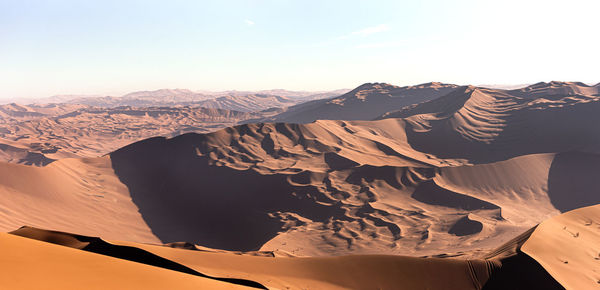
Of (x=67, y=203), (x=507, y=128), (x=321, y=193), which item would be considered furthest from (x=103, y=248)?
(x=507, y=128)

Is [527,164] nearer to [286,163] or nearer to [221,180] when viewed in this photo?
[286,163]

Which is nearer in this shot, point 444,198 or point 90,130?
point 444,198

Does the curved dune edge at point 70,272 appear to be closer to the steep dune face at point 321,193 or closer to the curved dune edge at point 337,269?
the curved dune edge at point 337,269

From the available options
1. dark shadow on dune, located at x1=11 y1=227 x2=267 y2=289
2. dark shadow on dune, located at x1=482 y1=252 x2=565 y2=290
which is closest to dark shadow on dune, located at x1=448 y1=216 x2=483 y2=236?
dark shadow on dune, located at x1=482 y1=252 x2=565 y2=290

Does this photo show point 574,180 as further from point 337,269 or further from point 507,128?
→ point 337,269

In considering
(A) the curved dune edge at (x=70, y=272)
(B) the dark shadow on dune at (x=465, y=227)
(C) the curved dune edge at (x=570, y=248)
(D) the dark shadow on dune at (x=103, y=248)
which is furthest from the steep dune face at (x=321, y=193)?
(A) the curved dune edge at (x=70, y=272)

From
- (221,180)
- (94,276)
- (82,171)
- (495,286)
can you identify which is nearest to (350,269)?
(495,286)
